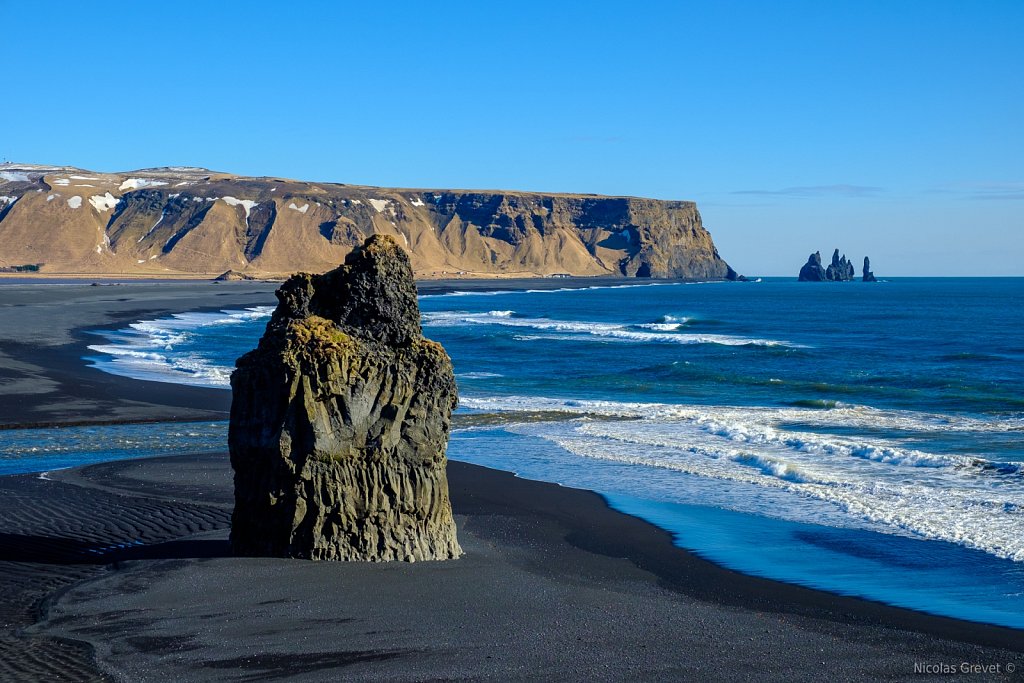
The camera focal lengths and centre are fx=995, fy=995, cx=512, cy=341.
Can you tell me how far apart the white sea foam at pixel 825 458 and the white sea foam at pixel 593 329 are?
2470cm

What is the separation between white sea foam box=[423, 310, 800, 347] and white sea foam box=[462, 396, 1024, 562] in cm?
2470

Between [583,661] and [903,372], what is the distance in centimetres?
3144

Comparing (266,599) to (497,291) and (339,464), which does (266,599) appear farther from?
(497,291)

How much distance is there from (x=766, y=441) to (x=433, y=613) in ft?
43.9

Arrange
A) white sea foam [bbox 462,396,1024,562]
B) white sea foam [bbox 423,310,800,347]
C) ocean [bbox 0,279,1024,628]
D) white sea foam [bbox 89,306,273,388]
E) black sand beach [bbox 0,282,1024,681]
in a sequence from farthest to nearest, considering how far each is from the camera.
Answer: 1. white sea foam [bbox 423,310,800,347]
2. white sea foam [bbox 89,306,273,388]
3. white sea foam [bbox 462,396,1024,562]
4. ocean [bbox 0,279,1024,628]
5. black sand beach [bbox 0,282,1024,681]

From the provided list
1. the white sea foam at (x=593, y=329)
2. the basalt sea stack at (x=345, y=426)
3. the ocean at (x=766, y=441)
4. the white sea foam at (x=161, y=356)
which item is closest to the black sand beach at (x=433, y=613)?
the basalt sea stack at (x=345, y=426)

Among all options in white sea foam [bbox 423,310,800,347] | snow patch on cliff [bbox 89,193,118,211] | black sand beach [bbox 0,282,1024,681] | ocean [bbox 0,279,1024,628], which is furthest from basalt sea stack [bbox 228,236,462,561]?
snow patch on cliff [bbox 89,193,118,211]

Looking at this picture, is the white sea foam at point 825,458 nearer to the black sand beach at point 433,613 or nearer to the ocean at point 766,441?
the ocean at point 766,441

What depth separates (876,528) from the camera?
13039 millimetres

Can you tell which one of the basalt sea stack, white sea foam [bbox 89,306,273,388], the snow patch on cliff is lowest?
white sea foam [bbox 89,306,273,388]

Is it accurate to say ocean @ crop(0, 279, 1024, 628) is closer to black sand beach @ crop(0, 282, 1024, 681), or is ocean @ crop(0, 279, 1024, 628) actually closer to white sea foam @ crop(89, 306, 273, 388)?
white sea foam @ crop(89, 306, 273, 388)

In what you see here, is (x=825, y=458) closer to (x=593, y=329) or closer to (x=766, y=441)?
(x=766, y=441)

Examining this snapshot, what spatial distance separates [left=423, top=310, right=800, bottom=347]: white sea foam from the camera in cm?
5147

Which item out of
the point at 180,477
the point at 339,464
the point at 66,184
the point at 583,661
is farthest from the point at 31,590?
the point at 66,184
